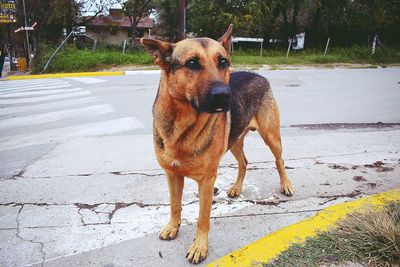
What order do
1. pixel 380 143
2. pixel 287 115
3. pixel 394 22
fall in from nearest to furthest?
pixel 380 143 < pixel 287 115 < pixel 394 22

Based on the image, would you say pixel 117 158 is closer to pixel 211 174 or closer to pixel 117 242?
pixel 117 242

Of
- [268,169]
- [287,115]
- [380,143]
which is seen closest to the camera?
[268,169]

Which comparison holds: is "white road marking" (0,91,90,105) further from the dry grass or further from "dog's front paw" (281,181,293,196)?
the dry grass

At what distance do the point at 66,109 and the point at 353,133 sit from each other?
6.16 meters

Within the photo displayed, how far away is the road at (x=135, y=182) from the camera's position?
2.80 m

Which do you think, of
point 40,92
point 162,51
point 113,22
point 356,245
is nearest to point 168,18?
point 113,22

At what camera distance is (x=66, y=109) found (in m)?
7.85

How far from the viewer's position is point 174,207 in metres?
2.95

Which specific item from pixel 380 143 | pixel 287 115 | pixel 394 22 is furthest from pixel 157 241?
pixel 394 22

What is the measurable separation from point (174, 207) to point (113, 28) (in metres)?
44.6

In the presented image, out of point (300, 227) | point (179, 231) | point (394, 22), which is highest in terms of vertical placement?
point (394, 22)

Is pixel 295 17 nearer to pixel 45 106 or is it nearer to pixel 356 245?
pixel 45 106

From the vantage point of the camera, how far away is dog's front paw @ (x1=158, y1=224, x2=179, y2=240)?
2.88 m

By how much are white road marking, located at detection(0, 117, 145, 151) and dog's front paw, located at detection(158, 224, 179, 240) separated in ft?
11.2
